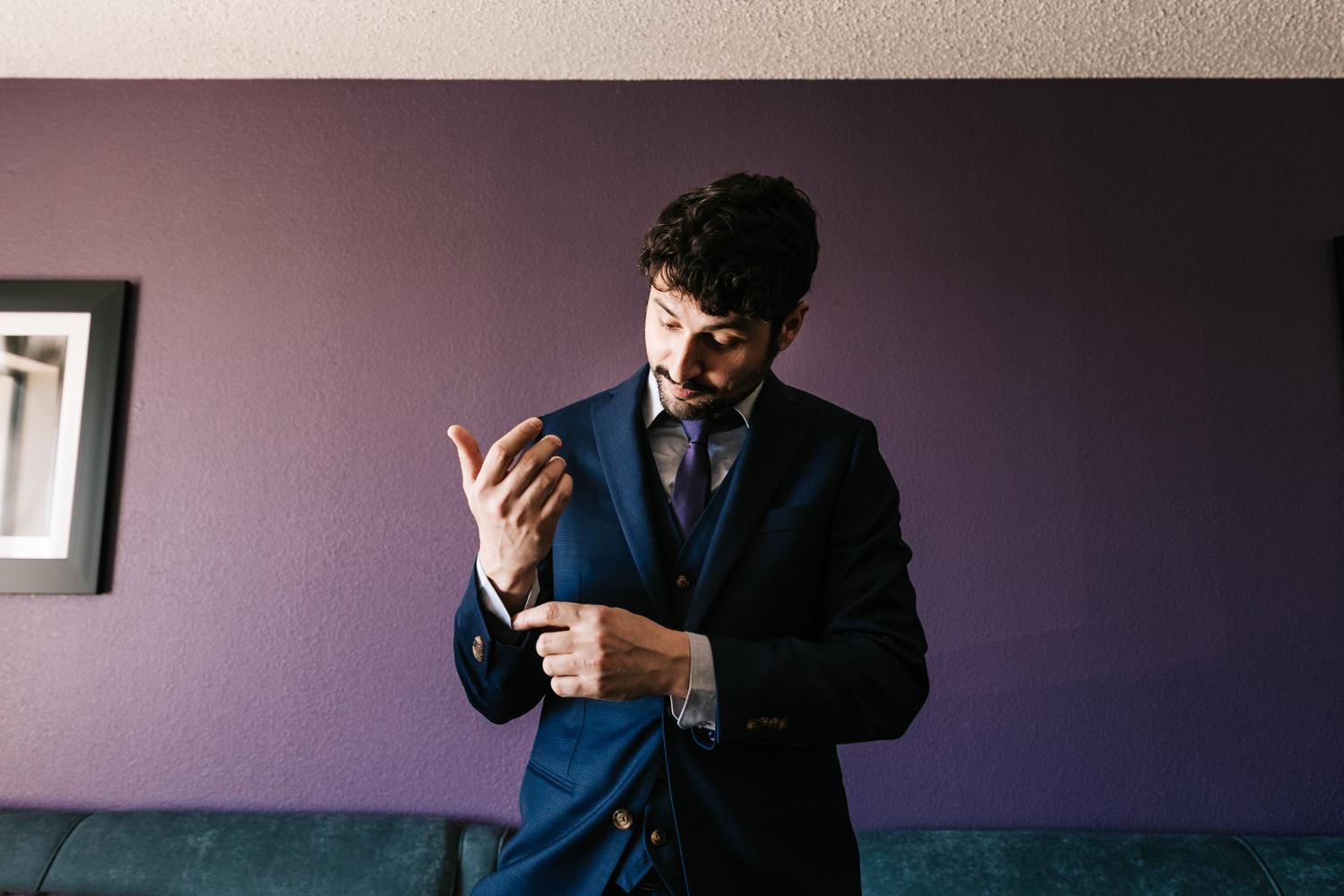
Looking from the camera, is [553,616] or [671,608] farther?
[671,608]

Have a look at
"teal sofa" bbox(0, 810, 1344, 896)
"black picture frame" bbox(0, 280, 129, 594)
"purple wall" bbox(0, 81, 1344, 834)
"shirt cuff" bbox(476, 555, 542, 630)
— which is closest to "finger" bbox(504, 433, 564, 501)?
"shirt cuff" bbox(476, 555, 542, 630)

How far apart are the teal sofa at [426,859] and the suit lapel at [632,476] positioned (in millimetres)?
1275

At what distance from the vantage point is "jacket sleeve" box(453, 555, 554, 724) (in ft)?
3.92

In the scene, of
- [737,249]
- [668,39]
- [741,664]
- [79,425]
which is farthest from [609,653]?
[79,425]

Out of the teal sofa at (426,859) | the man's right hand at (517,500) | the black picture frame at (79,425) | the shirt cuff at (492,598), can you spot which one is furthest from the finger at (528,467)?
the black picture frame at (79,425)

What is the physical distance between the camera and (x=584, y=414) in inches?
55.1

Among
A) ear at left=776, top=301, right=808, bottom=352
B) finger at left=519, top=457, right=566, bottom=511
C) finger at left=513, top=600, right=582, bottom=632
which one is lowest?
finger at left=513, top=600, right=582, bottom=632

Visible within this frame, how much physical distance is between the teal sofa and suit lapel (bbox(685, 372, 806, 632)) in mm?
1257

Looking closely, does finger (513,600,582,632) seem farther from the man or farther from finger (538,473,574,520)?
finger (538,473,574,520)

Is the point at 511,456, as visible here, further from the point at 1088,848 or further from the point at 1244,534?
the point at 1244,534

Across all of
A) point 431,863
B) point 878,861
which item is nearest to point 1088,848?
point 878,861

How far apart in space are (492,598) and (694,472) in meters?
0.34

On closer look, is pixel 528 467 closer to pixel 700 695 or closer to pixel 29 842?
pixel 700 695

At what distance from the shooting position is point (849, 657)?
3.82ft
